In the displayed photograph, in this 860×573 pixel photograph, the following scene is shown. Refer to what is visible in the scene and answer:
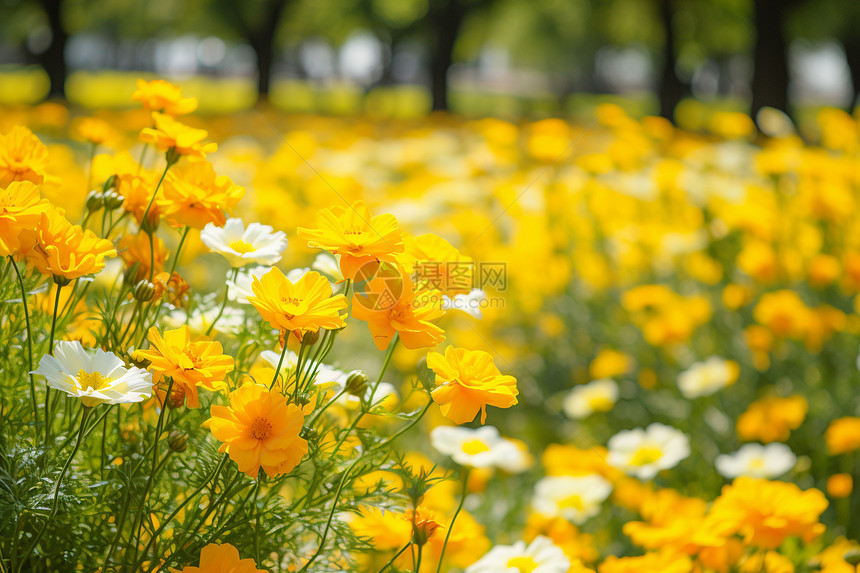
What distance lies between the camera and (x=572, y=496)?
4.17ft

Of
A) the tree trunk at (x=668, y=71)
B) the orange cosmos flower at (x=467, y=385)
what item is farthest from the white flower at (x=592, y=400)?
the tree trunk at (x=668, y=71)

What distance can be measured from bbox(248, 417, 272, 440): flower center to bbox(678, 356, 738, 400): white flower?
1.37m

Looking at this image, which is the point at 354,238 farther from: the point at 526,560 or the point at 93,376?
the point at 526,560

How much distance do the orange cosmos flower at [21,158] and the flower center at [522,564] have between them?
68 centimetres

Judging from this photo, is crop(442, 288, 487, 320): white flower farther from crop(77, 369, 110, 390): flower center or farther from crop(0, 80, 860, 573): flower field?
crop(77, 369, 110, 390): flower center

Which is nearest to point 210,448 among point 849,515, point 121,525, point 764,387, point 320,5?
point 121,525

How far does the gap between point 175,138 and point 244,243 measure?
155 mm

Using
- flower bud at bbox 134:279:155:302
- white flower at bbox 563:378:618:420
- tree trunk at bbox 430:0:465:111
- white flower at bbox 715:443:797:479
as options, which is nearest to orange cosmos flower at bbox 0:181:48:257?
flower bud at bbox 134:279:155:302

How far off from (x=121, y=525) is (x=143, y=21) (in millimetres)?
23146

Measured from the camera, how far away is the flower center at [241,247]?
2.40 feet

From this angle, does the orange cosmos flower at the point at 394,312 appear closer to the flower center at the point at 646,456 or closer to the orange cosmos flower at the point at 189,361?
the orange cosmos flower at the point at 189,361

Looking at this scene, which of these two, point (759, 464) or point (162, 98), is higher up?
point (162, 98)

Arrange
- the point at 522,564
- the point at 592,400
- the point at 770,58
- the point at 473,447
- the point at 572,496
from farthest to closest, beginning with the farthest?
the point at 770,58, the point at 592,400, the point at 572,496, the point at 473,447, the point at 522,564

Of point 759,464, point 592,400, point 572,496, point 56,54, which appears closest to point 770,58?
point 592,400
